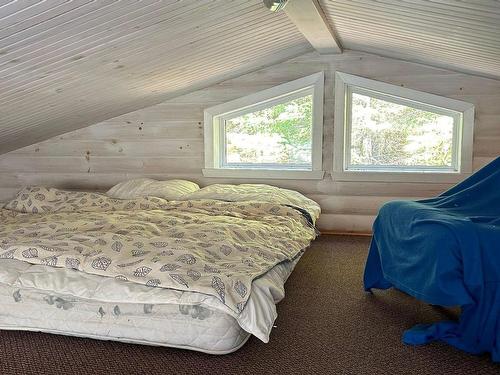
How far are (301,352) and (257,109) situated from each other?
263cm

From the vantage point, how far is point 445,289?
163 cm

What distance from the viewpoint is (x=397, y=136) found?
3.71 meters

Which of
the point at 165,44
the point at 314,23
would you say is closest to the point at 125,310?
the point at 165,44

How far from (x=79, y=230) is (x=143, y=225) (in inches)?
13.0

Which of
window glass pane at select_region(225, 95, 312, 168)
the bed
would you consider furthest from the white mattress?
window glass pane at select_region(225, 95, 312, 168)

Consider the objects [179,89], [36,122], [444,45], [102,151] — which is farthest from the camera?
[102,151]

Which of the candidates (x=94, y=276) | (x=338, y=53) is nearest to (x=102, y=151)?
(x=338, y=53)

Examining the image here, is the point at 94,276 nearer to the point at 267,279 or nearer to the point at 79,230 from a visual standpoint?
the point at 79,230

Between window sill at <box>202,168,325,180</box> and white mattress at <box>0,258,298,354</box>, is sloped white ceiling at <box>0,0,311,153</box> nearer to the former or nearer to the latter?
window sill at <box>202,168,325,180</box>

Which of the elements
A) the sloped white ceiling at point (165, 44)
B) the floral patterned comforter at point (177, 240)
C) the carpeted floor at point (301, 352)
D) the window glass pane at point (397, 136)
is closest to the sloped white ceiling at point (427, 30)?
the sloped white ceiling at point (165, 44)

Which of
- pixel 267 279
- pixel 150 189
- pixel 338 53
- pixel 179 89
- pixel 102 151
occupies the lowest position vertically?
pixel 267 279

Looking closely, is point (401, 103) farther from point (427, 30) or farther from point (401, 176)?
point (427, 30)

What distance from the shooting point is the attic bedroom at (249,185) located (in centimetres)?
167

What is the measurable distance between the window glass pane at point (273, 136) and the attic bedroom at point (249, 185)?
0.06 ft
